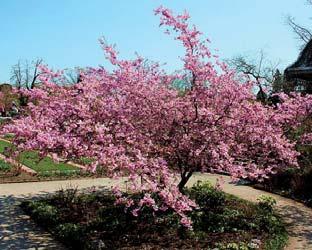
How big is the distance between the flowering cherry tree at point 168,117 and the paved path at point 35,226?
4.34 ft

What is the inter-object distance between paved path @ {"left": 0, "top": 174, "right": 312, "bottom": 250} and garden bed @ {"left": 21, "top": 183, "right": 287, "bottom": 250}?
22 cm

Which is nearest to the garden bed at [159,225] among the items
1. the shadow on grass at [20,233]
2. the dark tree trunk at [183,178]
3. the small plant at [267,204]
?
the small plant at [267,204]


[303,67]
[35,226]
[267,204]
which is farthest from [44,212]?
[303,67]

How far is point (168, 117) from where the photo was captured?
795 centimetres

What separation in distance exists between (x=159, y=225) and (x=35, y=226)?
2.28 meters

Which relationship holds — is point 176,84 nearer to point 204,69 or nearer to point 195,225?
point 204,69

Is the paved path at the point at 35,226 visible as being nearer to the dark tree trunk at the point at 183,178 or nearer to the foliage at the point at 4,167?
the foliage at the point at 4,167

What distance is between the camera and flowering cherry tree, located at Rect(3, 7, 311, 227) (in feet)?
23.9

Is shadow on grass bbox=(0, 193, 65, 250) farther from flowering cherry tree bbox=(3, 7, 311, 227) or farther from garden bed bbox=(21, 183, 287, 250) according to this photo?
flowering cherry tree bbox=(3, 7, 311, 227)

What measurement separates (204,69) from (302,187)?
5.19 metres

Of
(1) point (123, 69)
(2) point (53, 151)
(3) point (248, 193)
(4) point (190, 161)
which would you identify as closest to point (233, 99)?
(4) point (190, 161)

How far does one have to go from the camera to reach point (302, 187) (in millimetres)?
11289

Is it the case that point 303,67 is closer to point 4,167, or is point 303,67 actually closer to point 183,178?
point 183,178

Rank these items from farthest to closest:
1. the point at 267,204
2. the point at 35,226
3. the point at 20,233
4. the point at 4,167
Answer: the point at 4,167, the point at 267,204, the point at 35,226, the point at 20,233
